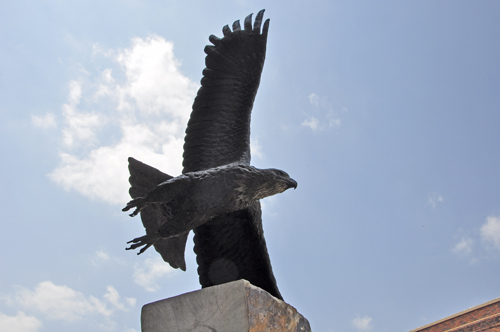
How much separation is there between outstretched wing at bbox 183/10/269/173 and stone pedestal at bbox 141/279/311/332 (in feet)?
3.85

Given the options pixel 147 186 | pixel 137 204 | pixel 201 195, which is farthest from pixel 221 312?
pixel 147 186

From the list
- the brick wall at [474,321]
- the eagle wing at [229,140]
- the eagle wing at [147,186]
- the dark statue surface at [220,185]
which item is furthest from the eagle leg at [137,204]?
the brick wall at [474,321]

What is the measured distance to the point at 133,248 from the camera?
253cm

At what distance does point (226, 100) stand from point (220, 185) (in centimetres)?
91

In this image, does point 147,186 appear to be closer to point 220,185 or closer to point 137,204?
point 137,204

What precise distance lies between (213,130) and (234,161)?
341mm

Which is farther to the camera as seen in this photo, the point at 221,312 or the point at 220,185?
the point at 220,185

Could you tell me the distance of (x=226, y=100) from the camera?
10.4 feet

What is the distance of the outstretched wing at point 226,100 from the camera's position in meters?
3.09

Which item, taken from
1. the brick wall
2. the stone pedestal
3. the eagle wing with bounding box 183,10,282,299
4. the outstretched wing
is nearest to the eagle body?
the eagle wing with bounding box 183,10,282,299

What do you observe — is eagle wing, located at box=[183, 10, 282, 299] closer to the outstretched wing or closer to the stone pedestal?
the outstretched wing

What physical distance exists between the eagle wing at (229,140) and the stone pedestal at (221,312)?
589 mm

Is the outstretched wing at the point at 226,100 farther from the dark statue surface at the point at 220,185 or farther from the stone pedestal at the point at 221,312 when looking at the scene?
the stone pedestal at the point at 221,312

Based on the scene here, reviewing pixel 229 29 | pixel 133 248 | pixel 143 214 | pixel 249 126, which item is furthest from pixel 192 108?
pixel 133 248
